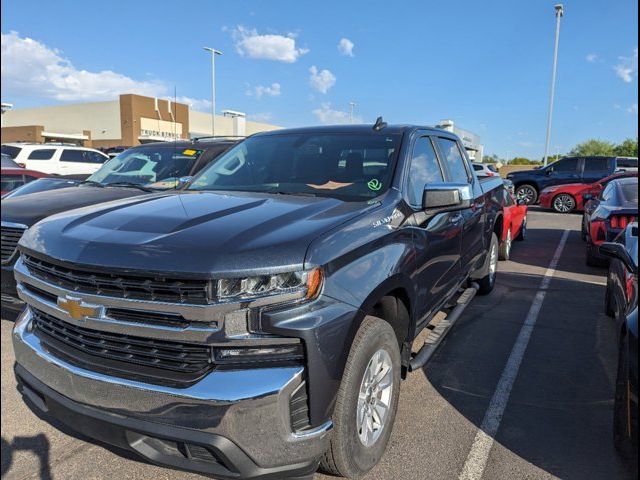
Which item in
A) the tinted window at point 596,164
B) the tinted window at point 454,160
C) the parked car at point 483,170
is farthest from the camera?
the tinted window at point 596,164

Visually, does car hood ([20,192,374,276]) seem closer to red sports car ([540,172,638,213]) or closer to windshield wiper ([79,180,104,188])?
windshield wiper ([79,180,104,188])

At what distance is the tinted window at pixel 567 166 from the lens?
18.0 m

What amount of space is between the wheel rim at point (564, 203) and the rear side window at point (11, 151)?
17.7m

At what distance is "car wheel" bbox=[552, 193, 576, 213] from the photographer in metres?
15.4

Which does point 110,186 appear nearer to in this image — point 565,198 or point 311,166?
point 311,166

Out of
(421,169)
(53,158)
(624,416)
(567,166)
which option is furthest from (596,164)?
(53,158)

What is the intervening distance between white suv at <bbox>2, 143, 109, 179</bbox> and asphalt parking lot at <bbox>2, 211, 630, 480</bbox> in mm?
13171

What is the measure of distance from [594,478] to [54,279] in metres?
3.00

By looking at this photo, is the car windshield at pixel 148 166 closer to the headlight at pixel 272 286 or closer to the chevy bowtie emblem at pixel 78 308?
the chevy bowtie emblem at pixel 78 308

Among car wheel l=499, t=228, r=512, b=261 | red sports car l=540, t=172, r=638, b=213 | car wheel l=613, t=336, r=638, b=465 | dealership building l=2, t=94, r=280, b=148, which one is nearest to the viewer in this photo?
car wheel l=613, t=336, r=638, b=465

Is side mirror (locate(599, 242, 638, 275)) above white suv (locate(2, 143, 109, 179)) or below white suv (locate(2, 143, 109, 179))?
below

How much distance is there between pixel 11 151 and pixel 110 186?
46.9ft

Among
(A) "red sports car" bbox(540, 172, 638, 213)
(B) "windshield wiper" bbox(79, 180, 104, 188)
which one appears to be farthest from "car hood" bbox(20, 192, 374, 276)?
(A) "red sports car" bbox(540, 172, 638, 213)

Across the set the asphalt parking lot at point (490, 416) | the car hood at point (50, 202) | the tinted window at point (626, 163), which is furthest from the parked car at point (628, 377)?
the tinted window at point (626, 163)
